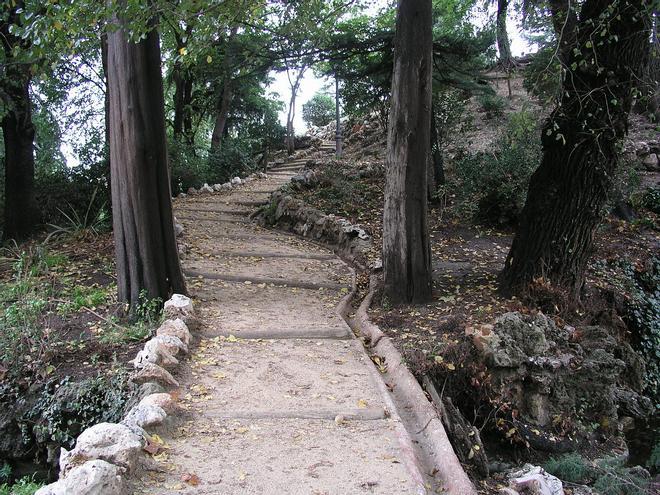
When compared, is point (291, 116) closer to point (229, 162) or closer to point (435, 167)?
point (229, 162)

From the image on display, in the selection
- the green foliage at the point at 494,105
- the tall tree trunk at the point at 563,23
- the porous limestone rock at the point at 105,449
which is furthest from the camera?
the green foliage at the point at 494,105

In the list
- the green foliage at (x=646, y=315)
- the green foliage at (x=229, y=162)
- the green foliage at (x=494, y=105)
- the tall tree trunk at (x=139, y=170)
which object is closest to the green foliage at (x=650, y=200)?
the green foliage at (x=646, y=315)

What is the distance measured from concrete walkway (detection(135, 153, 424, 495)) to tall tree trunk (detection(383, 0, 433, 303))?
0.96 meters

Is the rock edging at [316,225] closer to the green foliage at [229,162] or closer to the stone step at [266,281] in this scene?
the stone step at [266,281]

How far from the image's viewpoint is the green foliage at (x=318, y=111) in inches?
1196

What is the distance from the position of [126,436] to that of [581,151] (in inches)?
207

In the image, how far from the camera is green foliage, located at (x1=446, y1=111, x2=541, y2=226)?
32.7 feet

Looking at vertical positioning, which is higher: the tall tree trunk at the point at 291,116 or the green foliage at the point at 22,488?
the tall tree trunk at the point at 291,116

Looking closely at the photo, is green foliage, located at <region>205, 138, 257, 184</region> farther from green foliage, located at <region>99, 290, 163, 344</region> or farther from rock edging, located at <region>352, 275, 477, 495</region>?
rock edging, located at <region>352, 275, 477, 495</region>

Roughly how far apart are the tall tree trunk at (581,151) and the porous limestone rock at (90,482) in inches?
187

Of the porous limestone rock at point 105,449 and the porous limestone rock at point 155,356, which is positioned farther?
the porous limestone rock at point 155,356

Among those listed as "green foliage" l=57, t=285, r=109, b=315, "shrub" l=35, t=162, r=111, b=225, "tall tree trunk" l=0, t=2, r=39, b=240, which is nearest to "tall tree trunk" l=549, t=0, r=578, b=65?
"green foliage" l=57, t=285, r=109, b=315

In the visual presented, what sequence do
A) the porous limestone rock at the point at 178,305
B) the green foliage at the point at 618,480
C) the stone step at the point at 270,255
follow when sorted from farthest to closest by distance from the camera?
the stone step at the point at 270,255
the porous limestone rock at the point at 178,305
the green foliage at the point at 618,480

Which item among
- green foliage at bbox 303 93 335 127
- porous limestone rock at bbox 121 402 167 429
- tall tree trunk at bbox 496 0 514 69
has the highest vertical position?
green foliage at bbox 303 93 335 127
